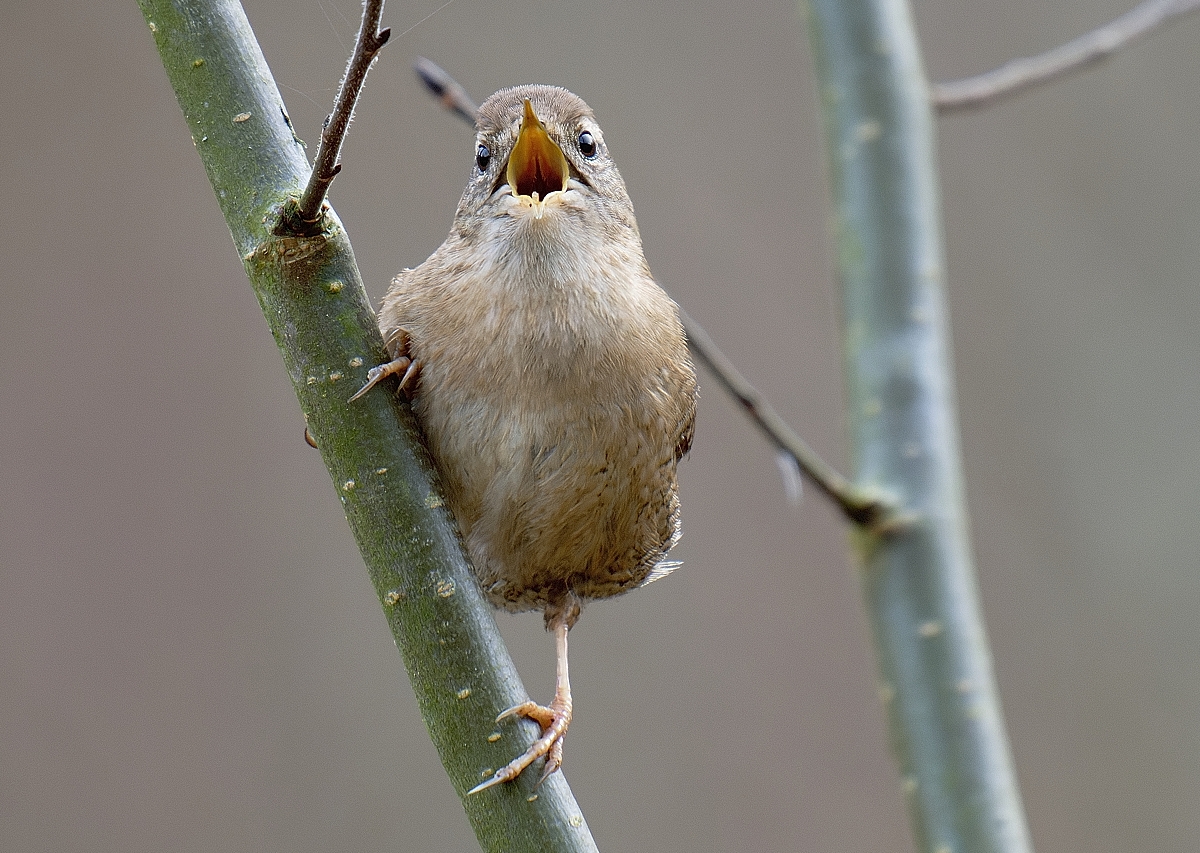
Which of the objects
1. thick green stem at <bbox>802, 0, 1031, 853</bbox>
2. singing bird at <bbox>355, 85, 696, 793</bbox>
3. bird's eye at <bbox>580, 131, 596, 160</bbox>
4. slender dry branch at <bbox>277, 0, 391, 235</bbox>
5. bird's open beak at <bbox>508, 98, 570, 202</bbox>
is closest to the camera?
slender dry branch at <bbox>277, 0, 391, 235</bbox>

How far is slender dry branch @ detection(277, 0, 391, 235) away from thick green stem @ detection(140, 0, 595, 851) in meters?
0.04

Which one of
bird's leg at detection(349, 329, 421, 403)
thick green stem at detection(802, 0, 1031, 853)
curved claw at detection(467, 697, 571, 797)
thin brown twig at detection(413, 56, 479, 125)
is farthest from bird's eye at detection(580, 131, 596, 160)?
curved claw at detection(467, 697, 571, 797)

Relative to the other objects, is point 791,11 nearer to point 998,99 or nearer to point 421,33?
point 421,33

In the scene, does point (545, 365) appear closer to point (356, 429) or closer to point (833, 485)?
point (356, 429)

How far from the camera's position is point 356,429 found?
1.12 m

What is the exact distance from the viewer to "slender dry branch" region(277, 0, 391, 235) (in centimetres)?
82

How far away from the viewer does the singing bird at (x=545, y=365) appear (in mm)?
1350

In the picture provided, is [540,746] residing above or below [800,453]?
below

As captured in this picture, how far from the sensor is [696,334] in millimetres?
1128

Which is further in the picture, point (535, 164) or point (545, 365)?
point (535, 164)

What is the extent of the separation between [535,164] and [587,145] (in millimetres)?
120

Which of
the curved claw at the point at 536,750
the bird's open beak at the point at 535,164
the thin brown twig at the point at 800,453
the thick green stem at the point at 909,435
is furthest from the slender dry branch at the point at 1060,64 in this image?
the curved claw at the point at 536,750

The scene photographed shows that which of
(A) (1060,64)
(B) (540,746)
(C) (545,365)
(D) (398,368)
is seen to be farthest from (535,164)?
(B) (540,746)

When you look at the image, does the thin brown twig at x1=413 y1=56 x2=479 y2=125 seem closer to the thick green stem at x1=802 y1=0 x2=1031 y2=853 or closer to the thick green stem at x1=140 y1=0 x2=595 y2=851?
the thick green stem at x1=140 y1=0 x2=595 y2=851
